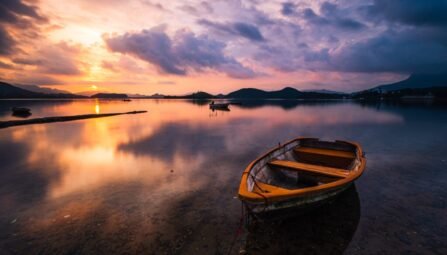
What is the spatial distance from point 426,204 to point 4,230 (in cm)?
1827

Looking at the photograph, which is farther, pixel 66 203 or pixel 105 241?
pixel 66 203

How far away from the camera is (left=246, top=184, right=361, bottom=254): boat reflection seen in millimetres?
7039

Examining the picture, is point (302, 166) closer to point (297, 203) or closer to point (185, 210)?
point (297, 203)

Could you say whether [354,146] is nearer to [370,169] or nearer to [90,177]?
[370,169]

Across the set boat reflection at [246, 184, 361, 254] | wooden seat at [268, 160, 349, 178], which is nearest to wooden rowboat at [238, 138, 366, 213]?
wooden seat at [268, 160, 349, 178]

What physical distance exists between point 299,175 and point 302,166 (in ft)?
2.10

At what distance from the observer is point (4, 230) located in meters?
7.91

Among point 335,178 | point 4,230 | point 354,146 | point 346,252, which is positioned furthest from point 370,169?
point 4,230

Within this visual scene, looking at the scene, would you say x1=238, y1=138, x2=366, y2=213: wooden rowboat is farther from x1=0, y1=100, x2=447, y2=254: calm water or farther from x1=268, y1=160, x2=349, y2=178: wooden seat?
x1=0, y1=100, x2=447, y2=254: calm water

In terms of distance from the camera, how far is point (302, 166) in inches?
415

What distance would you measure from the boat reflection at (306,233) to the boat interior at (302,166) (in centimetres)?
142

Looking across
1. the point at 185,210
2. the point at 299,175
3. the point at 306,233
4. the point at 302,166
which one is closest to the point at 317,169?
the point at 302,166

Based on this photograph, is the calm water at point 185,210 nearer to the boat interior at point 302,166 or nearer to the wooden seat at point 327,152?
the boat interior at point 302,166

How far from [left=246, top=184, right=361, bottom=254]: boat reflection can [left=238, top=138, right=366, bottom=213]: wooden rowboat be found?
79cm
